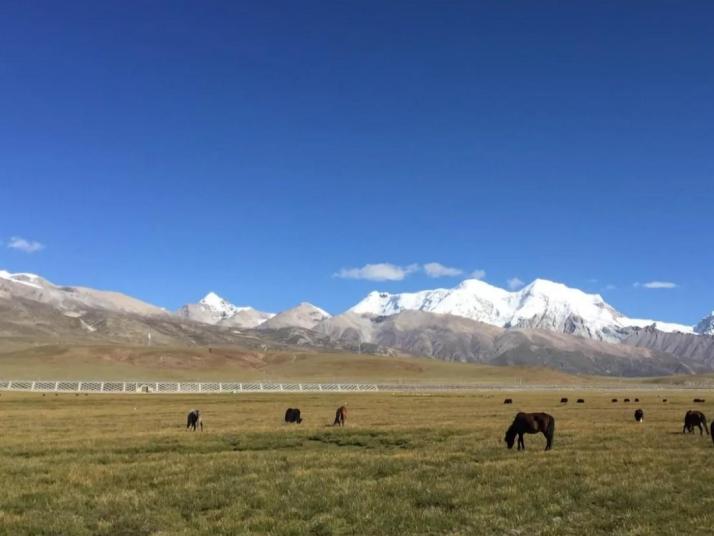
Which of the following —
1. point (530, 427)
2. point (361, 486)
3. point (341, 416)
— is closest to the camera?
point (361, 486)

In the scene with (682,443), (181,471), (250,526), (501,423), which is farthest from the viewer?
(501,423)

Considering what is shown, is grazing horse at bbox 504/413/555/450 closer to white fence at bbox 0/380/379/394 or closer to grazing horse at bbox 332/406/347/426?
grazing horse at bbox 332/406/347/426

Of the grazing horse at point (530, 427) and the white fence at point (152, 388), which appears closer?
the grazing horse at point (530, 427)

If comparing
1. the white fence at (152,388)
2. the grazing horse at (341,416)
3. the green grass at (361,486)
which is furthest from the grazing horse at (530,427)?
the white fence at (152,388)

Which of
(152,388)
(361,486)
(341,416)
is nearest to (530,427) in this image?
(361,486)

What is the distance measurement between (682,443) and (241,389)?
9558 centimetres

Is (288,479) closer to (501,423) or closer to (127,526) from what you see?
(127,526)

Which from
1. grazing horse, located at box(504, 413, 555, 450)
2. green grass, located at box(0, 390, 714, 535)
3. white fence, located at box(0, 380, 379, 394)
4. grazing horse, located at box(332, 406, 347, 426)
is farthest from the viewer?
white fence, located at box(0, 380, 379, 394)

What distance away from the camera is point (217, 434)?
35750 mm

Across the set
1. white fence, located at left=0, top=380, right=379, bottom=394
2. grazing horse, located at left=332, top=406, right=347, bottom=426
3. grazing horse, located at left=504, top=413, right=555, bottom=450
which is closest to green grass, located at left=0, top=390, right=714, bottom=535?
grazing horse, located at left=504, top=413, right=555, bottom=450

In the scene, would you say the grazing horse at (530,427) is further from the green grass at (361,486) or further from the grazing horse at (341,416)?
the grazing horse at (341,416)

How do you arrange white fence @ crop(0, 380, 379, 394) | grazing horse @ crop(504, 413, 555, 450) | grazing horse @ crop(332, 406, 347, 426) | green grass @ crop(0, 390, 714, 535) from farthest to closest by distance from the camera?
1. white fence @ crop(0, 380, 379, 394)
2. grazing horse @ crop(332, 406, 347, 426)
3. grazing horse @ crop(504, 413, 555, 450)
4. green grass @ crop(0, 390, 714, 535)

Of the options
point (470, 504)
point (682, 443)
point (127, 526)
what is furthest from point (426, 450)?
point (127, 526)

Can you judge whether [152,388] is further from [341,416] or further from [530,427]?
[530,427]
